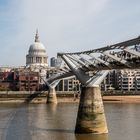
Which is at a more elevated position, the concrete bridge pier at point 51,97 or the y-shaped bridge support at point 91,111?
the concrete bridge pier at point 51,97

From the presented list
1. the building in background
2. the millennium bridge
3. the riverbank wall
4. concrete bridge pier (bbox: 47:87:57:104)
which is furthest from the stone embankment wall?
the millennium bridge

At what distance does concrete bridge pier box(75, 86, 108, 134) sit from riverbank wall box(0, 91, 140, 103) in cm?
8540

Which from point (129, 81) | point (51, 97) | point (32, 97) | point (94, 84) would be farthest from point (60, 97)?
point (94, 84)

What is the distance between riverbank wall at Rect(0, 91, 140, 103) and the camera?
133325 mm

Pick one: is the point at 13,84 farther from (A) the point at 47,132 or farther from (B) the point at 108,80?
(A) the point at 47,132

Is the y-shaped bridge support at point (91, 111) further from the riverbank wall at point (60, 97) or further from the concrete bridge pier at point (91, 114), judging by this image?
the riverbank wall at point (60, 97)

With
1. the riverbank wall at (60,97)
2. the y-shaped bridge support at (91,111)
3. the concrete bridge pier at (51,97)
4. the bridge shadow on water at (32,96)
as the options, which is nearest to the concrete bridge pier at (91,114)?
the y-shaped bridge support at (91,111)

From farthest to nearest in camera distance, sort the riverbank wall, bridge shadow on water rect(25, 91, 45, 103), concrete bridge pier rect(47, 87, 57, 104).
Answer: bridge shadow on water rect(25, 91, 45, 103) < the riverbank wall < concrete bridge pier rect(47, 87, 57, 104)

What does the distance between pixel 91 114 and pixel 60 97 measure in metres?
90.2

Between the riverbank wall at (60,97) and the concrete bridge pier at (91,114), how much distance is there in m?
85.4

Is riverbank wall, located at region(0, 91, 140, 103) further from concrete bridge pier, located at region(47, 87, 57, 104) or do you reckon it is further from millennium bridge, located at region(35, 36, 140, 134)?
millennium bridge, located at region(35, 36, 140, 134)

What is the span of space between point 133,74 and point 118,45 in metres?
131

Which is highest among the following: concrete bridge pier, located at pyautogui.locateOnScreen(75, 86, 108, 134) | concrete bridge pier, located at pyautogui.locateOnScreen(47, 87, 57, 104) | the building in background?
the building in background

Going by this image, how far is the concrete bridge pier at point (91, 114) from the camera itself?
46.1m
